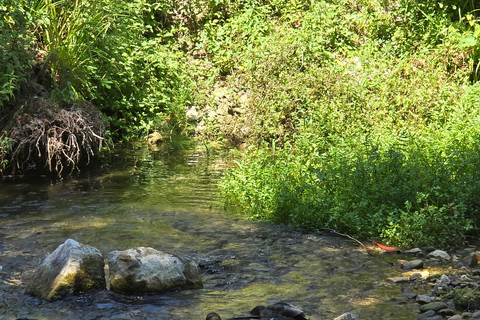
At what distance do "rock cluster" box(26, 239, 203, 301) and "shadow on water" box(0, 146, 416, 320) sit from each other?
3.4 inches

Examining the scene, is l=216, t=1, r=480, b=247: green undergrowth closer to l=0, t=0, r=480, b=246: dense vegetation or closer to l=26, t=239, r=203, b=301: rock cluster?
l=0, t=0, r=480, b=246: dense vegetation

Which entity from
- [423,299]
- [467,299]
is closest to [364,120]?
[423,299]

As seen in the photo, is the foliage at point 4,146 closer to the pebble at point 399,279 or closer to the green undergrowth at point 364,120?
the green undergrowth at point 364,120

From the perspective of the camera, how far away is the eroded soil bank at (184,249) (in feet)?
15.4

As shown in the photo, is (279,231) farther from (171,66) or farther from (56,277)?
(171,66)

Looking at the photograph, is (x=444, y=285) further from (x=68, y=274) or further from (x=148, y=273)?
(x=68, y=274)

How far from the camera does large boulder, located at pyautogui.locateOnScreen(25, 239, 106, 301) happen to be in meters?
4.79

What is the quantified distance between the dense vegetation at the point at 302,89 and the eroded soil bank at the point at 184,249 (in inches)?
26.9

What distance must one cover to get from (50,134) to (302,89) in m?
4.83

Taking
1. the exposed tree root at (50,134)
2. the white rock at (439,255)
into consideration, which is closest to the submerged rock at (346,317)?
the white rock at (439,255)

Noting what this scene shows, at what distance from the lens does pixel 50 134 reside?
9195 millimetres

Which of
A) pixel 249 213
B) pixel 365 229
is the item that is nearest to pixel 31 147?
pixel 249 213

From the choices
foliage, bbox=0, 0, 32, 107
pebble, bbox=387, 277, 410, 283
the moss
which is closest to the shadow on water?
pebble, bbox=387, 277, 410, 283

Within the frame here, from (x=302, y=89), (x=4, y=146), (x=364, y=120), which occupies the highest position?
(x=302, y=89)
